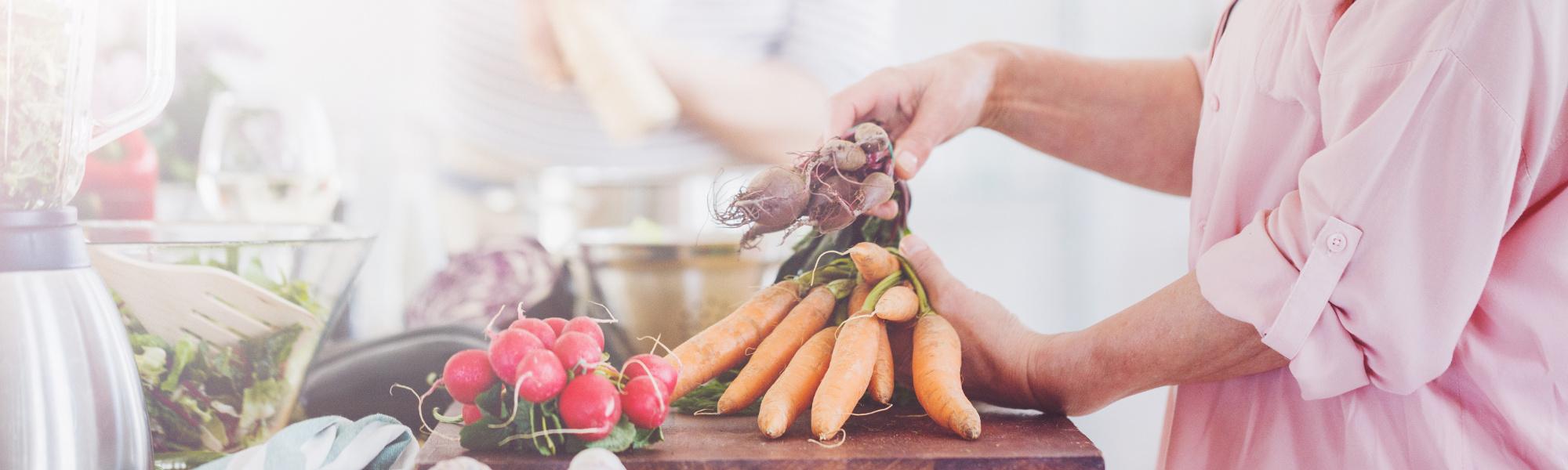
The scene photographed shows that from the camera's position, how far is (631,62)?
194cm

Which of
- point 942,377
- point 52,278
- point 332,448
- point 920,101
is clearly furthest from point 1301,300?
point 52,278

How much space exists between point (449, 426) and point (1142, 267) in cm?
270

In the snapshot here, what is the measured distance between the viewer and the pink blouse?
673 mm

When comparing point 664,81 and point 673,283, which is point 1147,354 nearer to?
point 673,283

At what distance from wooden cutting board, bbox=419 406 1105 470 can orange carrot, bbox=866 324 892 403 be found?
0.06 meters

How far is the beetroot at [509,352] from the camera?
25.5 inches

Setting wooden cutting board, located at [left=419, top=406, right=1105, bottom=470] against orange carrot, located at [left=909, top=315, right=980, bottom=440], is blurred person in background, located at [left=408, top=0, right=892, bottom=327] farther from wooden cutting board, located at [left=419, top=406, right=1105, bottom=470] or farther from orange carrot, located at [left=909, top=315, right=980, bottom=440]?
wooden cutting board, located at [left=419, top=406, right=1105, bottom=470]

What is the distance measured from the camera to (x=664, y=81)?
2.26 metres

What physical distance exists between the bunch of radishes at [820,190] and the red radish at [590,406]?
24 centimetres

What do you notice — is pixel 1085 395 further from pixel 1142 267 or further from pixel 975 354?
pixel 1142 267

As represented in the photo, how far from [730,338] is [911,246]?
0.20 m

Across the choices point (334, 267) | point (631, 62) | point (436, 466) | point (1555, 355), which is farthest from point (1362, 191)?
point (631, 62)

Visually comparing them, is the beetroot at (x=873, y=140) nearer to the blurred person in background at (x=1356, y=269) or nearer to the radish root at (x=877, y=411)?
the blurred person in background at (x=1356, y=269)

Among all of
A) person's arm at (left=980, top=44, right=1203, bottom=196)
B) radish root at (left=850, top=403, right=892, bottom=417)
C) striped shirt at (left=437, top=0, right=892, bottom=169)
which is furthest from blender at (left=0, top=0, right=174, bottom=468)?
striped shirt at (left=437, top=0, right=892, bottom=169)
